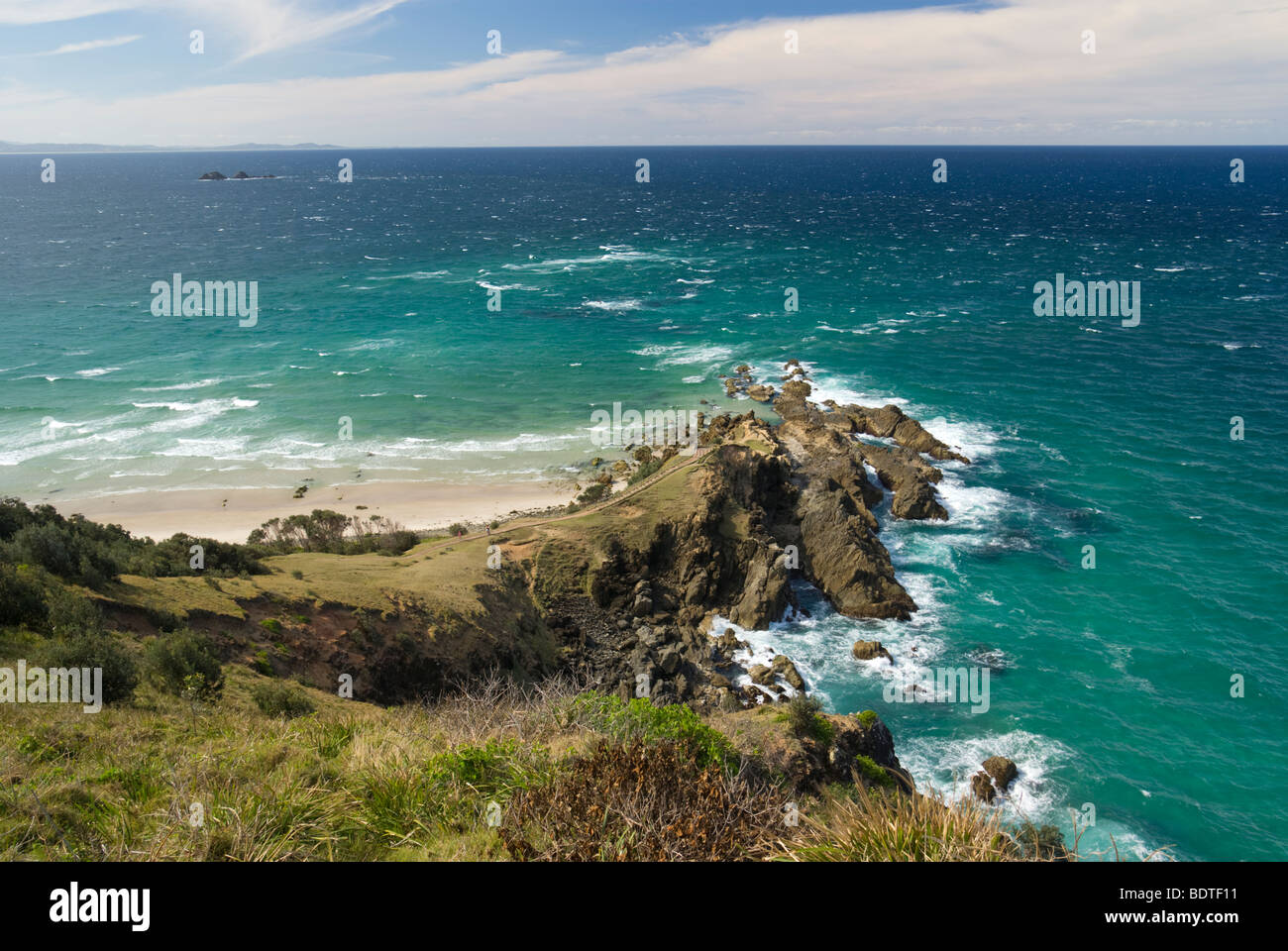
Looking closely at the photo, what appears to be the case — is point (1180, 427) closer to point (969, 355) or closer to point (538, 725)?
point (969, 355)

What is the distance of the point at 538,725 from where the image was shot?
12.4 metres

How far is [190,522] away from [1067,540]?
5584 cm

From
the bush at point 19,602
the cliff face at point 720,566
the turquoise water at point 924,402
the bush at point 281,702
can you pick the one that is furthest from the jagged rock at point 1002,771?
the bush at point 19,602

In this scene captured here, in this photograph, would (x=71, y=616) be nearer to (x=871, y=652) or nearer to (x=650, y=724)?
(x=650, y=724)

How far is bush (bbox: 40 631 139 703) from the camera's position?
621 inches

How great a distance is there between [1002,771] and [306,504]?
4454 cm

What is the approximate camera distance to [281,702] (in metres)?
18.0

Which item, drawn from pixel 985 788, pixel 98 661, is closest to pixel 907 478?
pixel 985 788

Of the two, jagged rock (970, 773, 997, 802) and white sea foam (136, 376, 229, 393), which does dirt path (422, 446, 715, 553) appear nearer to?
jagged rock (970, 773, 997, 802)

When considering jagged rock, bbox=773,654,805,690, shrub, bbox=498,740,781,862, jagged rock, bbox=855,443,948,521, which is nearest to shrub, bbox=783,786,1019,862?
shrub, bbox=498,740,781,862

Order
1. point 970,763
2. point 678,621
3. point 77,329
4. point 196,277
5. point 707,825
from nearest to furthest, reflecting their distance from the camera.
A: point 707,825 → point 970,763 → point 678,621 → point 77,329 → point 196,277

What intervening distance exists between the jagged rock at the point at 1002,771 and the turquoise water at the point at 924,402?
0.50 metres

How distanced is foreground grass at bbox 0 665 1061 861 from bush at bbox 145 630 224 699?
4560mm

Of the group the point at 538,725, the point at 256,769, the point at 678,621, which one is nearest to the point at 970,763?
the point at 678,621
